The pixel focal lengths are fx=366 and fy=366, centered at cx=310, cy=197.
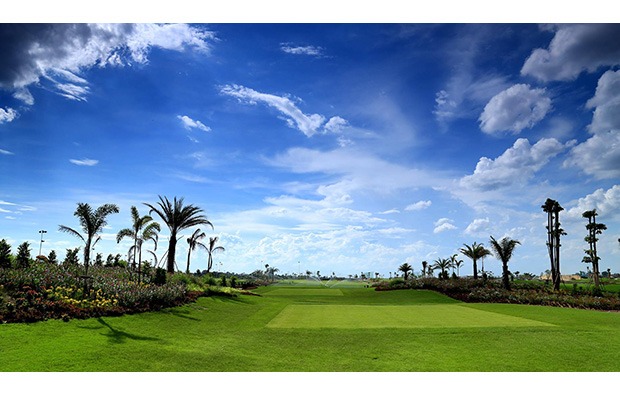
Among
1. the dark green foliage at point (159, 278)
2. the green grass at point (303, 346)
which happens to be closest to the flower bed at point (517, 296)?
the green grass at point (303, 346)

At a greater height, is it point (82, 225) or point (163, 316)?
point (82, 225)

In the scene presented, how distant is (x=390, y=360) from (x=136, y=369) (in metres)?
6.87

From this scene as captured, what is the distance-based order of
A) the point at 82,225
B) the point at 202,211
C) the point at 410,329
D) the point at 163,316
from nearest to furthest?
the point at 410,329 → the point at 163,316 → the point at 82,225 → the point at 202,211

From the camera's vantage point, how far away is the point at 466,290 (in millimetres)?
39625

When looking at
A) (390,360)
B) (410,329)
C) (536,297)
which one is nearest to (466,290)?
(536,297)

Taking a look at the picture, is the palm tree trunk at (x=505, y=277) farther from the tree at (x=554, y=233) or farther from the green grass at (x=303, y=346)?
the green grass at (x=303, y=346)

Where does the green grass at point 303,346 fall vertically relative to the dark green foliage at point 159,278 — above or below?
below

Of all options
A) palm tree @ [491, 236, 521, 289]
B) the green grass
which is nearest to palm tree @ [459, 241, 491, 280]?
palm tree @ [491, 236, 521, 289]

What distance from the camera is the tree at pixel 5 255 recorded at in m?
20.4

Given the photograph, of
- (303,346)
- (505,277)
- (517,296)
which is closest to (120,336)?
(303,346)

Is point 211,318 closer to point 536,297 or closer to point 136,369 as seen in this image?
point 136,369

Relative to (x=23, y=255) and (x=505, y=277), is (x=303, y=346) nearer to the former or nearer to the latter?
(x=23, y=255)

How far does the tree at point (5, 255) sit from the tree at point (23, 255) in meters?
0.52

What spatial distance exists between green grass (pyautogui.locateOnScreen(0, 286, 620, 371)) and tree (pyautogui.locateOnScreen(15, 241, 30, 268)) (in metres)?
10.2
